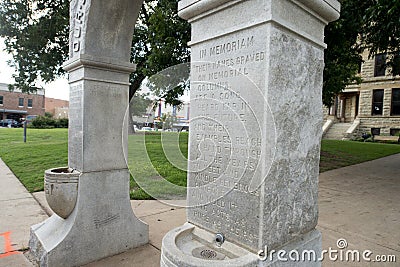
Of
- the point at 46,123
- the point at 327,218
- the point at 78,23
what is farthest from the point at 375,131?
the point at 46,123

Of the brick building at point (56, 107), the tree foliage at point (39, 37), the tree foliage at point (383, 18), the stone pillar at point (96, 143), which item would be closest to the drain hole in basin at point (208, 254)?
the stone pillar at point (96, 143)

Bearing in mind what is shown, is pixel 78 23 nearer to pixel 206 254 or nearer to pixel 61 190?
pixel 61 190

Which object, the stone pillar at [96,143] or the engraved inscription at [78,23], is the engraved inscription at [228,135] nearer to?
the stone pillar at [96,143]

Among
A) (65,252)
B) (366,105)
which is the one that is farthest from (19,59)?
(366,105)

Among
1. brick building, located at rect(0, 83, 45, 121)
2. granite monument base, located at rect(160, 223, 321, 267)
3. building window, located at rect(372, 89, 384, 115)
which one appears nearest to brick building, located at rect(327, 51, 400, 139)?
building window, located at rect(372, 89, 384, 115)

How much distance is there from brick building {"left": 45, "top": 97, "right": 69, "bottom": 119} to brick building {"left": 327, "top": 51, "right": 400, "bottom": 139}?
51.4m

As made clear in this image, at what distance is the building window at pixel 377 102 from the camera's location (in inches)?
1021

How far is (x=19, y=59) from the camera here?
1321cm

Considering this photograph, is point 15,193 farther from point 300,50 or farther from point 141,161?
point 300,50

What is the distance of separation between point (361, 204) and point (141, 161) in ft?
15.6

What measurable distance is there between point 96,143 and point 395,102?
96.7ft

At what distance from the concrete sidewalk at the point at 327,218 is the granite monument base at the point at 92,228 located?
140 mm

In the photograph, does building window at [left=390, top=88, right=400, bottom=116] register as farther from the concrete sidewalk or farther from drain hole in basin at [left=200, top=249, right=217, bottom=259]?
drain hole in basin at [left=200, top=249, right=217, bottom=259]

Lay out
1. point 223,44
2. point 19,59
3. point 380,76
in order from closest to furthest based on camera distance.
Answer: point 223,44 → point 19,59 → point 380,76
